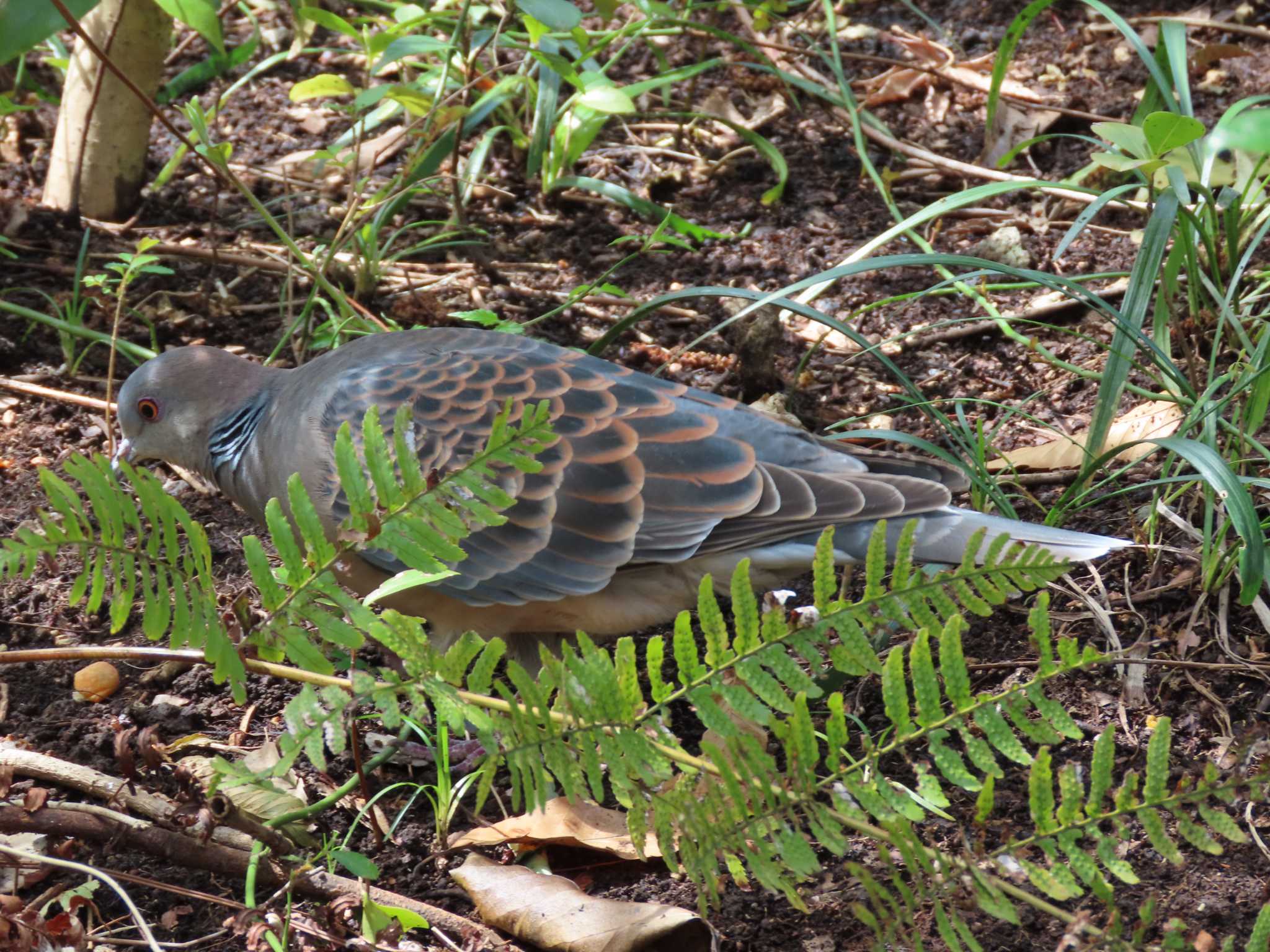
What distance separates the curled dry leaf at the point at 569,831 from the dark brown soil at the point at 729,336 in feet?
0.20

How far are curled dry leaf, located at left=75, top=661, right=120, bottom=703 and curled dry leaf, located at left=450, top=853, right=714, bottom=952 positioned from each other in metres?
1.22

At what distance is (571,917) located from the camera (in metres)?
2.52

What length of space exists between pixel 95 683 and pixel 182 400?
0.95 m

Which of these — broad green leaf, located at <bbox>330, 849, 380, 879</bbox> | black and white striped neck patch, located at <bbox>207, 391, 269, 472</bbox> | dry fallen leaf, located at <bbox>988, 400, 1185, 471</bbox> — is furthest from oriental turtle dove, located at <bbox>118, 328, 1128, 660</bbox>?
broad green leaf, located at <bbox>330, 849, 380, 879</bbox>

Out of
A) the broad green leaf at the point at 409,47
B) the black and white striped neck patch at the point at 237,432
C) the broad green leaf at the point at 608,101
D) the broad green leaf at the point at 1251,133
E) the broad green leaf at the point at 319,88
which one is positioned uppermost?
the broad green leaf at the point at 1251,133

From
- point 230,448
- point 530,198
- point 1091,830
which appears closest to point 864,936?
point 1091,830

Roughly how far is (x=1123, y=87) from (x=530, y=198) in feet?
8.40

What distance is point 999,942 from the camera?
2.45 metres

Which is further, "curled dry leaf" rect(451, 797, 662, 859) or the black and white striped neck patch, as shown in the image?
the black and white striped neck patch

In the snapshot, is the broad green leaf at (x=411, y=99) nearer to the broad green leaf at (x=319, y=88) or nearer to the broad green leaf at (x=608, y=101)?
the broad green leaf at (x=319, y=88)

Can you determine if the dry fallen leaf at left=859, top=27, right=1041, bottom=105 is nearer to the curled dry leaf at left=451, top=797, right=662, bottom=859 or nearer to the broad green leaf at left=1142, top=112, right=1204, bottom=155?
the broad green leaf at left=1142, top=112, right=1204, bottom=155

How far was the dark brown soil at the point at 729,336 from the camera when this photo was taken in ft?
8.91

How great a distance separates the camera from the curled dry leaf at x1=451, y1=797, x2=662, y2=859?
9.12ft

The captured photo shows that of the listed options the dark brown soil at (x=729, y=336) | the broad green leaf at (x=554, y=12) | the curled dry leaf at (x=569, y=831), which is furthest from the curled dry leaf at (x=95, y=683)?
the broad green leaf at (x=554, y=12)
